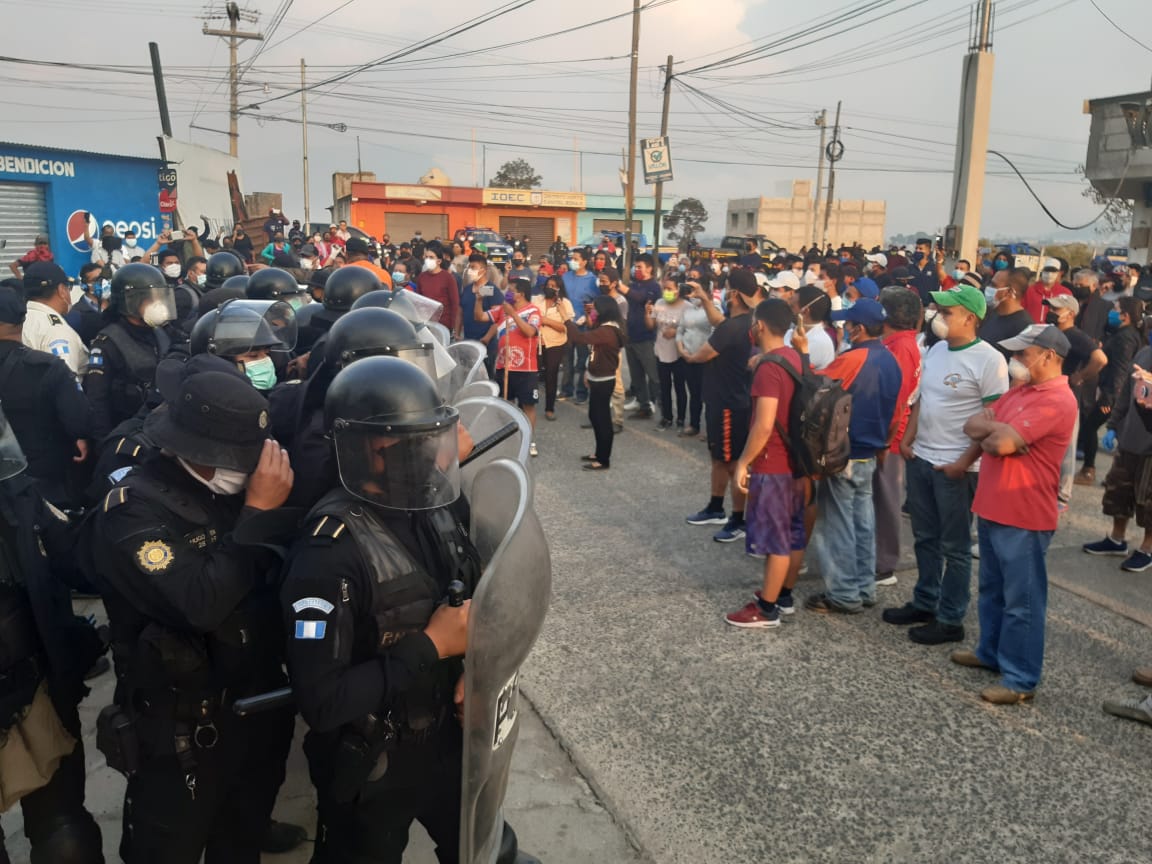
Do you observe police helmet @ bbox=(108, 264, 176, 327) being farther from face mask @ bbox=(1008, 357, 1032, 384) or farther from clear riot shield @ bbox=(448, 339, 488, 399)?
face mask @ bbox=(1008, 357, 1032, 384)

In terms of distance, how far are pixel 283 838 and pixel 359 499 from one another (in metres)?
1.87

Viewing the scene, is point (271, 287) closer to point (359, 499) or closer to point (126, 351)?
point (126, 351)

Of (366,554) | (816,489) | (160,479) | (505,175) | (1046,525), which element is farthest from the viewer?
(505,175)

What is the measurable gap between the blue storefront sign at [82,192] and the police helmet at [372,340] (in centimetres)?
1809

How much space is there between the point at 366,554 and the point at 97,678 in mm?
3313

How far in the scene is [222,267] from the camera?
8.23 meters

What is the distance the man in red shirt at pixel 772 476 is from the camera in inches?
194

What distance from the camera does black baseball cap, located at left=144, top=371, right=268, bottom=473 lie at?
7.54 ft

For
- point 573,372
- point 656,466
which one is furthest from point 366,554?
point 573,372

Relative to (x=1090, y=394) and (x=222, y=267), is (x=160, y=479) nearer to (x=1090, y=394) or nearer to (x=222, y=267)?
(x=222, y=267)

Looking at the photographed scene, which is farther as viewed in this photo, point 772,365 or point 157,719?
point 772,365

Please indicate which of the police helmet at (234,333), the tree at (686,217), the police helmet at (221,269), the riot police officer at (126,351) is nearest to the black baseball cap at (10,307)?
the riot police officer at (126,351)

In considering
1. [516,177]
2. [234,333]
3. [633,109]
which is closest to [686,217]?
[516,177]

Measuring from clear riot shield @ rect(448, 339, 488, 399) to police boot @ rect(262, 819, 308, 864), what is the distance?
193 centimetres
